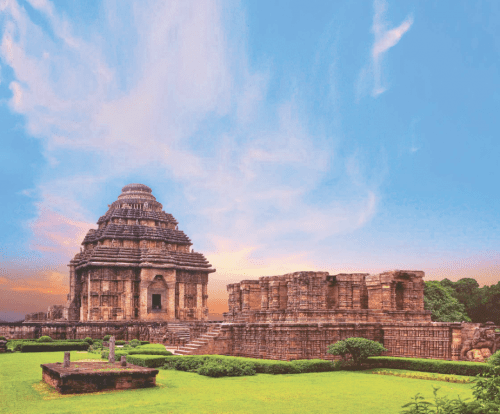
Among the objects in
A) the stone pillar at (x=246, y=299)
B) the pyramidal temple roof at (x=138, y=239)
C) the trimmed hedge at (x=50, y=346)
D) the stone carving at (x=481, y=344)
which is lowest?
the trimmed hedge at (x=50, y=346)

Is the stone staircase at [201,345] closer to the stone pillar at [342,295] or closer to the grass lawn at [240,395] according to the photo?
the stone pillar at [342,295]

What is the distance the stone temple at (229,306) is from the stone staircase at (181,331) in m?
0.08

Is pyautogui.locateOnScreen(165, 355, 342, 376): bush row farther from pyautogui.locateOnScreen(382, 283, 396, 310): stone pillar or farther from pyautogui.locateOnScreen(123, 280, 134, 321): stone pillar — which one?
pyautogui.locateOnScreen(123, 280, 134, 321): stone pillar

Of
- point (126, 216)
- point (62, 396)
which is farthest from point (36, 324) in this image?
point (62, 396)

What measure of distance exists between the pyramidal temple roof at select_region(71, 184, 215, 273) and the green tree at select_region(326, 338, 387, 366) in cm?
3021

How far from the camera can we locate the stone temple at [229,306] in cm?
2114

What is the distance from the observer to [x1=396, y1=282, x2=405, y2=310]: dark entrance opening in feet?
77.8

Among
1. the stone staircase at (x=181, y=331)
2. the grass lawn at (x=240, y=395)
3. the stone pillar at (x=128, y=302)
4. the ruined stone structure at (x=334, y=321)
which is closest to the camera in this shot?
the grass lawn at (x=240, y=395)

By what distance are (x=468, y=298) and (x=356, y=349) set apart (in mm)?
37944

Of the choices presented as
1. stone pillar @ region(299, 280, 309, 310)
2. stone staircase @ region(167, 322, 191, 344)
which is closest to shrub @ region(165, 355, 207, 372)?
stone pillar @ region(299, 280, 309, 310)

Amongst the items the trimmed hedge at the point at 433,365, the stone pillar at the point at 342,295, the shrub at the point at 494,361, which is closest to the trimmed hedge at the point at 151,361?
the stone pillar at the point at 342,295

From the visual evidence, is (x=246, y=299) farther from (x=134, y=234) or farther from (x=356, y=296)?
(x=134, y=234)

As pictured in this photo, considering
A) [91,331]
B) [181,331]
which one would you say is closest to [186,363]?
[181,331]

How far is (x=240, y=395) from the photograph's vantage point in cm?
1367
